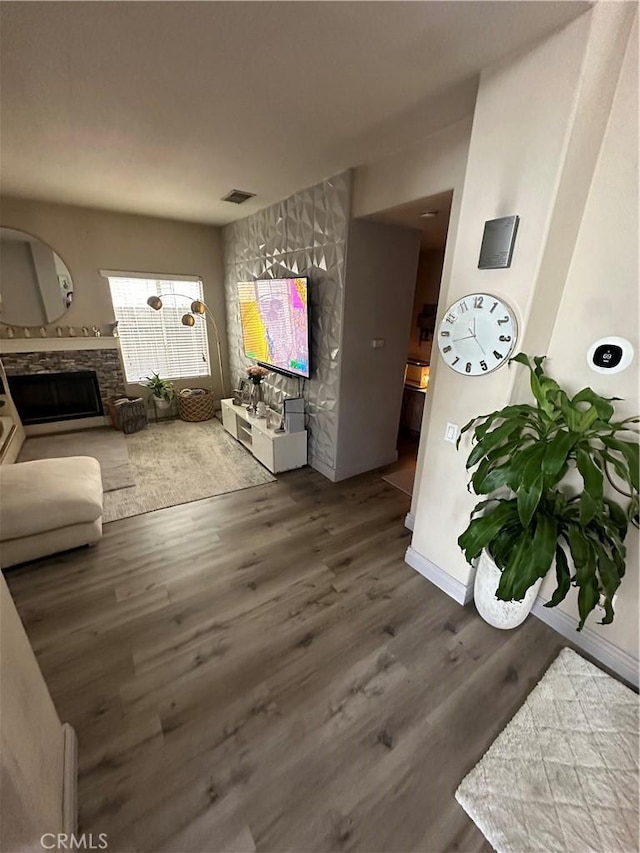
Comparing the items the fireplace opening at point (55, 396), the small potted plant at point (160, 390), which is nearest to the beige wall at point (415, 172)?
the small potted plant at point (160, 390)

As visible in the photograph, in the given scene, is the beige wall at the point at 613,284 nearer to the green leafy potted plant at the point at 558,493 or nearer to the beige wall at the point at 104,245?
the green leafy potted plant at the point at 558,493

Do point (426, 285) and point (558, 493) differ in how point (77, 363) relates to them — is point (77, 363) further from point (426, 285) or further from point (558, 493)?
point (558, 493)

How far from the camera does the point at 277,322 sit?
11.7 ft

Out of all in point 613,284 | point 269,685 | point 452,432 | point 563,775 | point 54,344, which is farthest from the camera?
point 54,344

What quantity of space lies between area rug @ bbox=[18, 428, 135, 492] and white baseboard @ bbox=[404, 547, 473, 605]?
2.57 m

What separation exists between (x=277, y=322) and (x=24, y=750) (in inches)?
131

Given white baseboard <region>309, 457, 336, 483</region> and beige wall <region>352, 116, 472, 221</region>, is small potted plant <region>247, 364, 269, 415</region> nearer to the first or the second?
white baseboard <region>309, 457, 336, 483</region>

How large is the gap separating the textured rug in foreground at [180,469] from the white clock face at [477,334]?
214 cm

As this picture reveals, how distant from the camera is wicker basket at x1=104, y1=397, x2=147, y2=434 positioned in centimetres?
427

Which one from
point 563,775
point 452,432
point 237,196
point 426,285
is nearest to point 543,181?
point 452,432

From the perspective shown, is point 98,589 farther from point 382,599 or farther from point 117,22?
point 117,22

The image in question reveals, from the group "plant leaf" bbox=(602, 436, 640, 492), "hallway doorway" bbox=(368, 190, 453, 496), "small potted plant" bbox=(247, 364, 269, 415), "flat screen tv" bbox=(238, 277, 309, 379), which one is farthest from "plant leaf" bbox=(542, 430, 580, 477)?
"small potted plant" bbox=(247, 364, 269, 415)

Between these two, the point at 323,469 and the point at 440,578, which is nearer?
the point at 440,578

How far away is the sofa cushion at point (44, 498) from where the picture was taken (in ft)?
6.78
